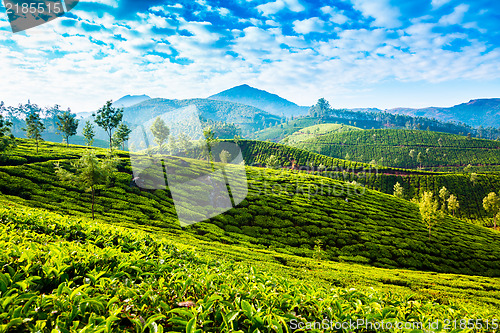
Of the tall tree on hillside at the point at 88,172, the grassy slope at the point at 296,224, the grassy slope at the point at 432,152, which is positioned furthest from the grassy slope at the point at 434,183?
the tall tree on hillside at the point at 88,172

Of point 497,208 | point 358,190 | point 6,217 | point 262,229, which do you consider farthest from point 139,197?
point 497,208

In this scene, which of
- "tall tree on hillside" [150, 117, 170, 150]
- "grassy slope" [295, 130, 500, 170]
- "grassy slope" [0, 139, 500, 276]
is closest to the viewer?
"grassy slope" [0, 139, 500, 276]

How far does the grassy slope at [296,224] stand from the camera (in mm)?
27344

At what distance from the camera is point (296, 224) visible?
114 ft

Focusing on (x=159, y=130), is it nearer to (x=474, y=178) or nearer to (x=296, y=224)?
(x=296, y=224)

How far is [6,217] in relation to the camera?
683 centimetres

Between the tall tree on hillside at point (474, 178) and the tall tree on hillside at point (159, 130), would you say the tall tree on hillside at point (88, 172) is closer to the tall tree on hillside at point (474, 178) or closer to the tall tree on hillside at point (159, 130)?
the tall tree on hillside at point (159, 130)

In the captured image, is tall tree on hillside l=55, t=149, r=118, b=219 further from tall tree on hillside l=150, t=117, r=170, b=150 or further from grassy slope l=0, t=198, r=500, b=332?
tall tree on hillside l=150, t=117, r=170, b=150

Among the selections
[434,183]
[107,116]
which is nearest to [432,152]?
[434,183]

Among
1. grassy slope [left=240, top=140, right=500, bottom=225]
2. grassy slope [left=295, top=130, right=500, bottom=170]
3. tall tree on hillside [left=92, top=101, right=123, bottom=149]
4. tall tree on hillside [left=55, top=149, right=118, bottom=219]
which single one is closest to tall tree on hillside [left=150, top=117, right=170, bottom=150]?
tall tree on hillside [left=92, top=101, right=123, bottom=149]

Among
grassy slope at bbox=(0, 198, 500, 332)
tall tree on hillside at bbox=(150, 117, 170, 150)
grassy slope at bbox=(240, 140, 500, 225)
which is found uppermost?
tall tree on hillside at bbox=(150, 117, 170, 150)

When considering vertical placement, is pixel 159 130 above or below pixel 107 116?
below

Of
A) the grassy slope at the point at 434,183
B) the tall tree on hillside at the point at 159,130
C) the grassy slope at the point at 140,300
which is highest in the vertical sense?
the tall tree on hillside at the point at 159,130

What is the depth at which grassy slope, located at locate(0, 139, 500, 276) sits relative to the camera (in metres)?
27.3
